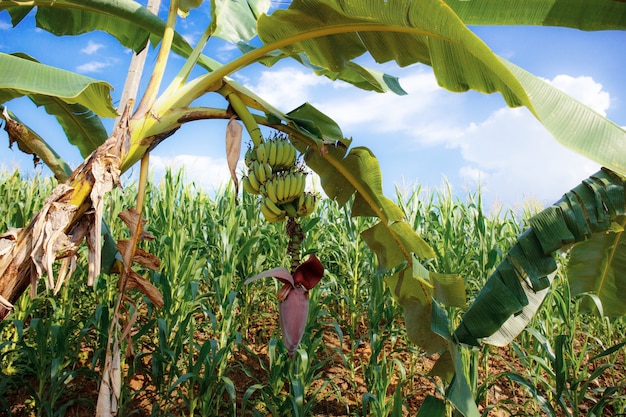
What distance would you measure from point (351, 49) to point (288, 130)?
0.41 metres

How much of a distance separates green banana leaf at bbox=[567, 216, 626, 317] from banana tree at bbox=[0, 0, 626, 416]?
662mm

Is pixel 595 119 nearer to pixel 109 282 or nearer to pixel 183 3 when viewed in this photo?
pixel 183 3

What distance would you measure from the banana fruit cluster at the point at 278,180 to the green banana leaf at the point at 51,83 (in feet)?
1.71

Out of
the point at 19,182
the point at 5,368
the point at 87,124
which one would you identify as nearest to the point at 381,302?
the point at 87,124

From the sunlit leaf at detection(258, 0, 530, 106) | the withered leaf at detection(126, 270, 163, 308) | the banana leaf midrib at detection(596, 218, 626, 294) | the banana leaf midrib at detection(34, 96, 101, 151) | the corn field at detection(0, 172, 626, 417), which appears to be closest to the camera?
the sunlit leaf at detection(258, 0, 530, 106)

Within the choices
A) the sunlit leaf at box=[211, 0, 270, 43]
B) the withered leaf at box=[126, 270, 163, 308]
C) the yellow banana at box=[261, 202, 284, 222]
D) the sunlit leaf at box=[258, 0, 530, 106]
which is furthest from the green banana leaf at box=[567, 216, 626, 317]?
the withered leaf at box=[126, 270, 163, 308]

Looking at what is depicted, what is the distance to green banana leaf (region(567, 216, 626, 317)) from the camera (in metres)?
2.42

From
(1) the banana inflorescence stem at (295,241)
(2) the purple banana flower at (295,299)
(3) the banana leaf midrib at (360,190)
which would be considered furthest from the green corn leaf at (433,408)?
(1) the banana inflorescence stem at (295,241)

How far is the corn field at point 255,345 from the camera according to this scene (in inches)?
101

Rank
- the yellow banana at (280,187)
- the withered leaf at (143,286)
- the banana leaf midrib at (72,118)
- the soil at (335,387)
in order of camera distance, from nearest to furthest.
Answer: the yellow banana at (280,187)
the withered leaf at (143,286)
the banana leaf midrib at (72,118)
the soil at (335,387)

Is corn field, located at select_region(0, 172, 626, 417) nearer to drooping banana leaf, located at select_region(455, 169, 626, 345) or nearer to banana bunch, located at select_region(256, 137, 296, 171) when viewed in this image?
drooping banana leaf, located at select_region(455, 169, 626, 345)

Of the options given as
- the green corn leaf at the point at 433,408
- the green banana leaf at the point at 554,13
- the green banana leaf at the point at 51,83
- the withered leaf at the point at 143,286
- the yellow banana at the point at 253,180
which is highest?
the green banana leaf at the point at 554,13

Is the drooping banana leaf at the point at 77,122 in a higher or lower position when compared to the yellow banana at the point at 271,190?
higher

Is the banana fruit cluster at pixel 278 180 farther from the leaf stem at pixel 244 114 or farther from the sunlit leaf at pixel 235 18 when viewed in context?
the sunlit leaf at pixel 235 18
